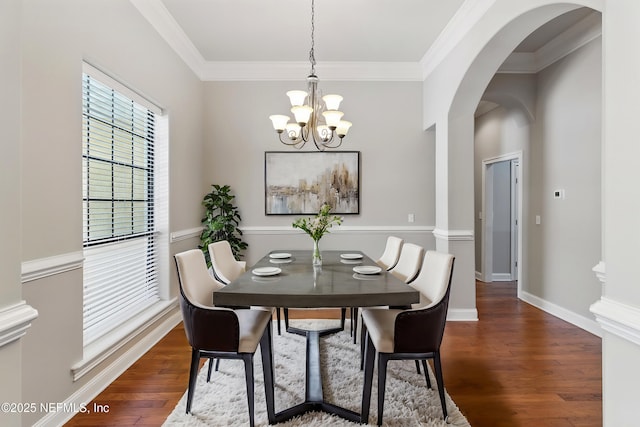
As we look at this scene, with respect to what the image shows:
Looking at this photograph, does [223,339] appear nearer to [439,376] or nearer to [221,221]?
[439,376]

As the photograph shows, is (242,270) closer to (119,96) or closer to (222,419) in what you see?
(222,419)

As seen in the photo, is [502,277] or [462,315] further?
[502,277]

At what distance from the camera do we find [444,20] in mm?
3396

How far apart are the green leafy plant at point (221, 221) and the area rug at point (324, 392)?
1.73m

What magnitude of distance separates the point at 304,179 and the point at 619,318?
3633 millimetres

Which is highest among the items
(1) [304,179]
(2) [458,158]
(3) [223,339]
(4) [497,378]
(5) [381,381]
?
(2) [458,158]

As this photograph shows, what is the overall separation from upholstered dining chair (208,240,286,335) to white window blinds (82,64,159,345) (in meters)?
0.72

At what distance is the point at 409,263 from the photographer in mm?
2809

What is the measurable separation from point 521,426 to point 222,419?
5.52ft

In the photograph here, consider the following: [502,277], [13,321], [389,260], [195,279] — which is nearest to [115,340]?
[195,279]

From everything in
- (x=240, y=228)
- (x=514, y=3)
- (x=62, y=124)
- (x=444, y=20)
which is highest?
(x=444, y=20)

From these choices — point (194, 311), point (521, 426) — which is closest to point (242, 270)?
point (194, 311)

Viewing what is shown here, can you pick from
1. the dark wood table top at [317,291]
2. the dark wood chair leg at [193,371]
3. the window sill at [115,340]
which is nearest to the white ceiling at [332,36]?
the dark wood table top at [317,291]

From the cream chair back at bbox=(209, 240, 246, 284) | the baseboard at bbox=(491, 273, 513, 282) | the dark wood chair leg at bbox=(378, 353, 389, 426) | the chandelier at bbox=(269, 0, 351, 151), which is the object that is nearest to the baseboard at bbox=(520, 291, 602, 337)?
the baseboard at bbox=(491, 273, 513, 282)
